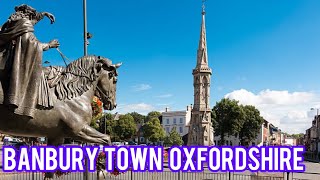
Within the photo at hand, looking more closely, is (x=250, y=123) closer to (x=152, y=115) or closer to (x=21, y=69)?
(x=152, y=115)

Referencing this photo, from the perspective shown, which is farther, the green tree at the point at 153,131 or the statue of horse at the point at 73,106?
the green tree at the point at 153,131

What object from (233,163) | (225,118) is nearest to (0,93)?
(233,163)

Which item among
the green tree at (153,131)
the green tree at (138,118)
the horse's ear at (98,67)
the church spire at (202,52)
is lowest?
the green tree at (153,131)

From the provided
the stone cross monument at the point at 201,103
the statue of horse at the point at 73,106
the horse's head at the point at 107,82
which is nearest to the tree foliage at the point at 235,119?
the stone cross monument at the point at 201,103

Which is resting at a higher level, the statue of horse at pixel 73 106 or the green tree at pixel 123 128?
the statue of horse at pixel 73 106

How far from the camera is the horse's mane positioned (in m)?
6.70

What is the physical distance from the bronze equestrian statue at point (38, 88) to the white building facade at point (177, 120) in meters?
117

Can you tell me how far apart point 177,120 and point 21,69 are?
12082 centimetres

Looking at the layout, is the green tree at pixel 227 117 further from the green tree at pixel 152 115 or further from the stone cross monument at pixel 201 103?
→ the green tree at pixel 152 115

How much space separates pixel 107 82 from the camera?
7.48 metres

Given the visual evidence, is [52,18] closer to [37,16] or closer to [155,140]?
[37,16]

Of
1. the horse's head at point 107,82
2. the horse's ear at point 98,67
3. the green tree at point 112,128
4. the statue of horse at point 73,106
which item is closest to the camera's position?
the statue of horse at point 73,106

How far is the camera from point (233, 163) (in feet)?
25.9

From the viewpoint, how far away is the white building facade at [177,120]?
409ft
